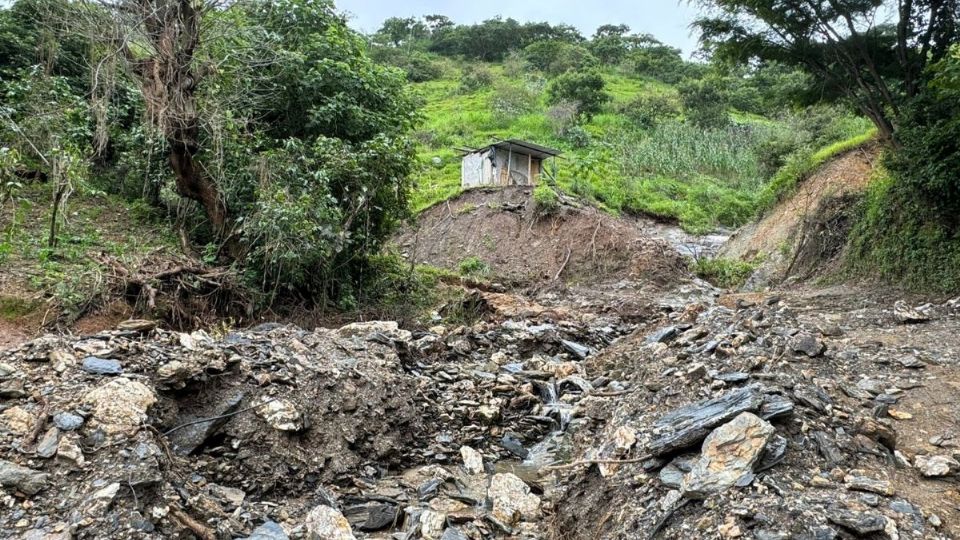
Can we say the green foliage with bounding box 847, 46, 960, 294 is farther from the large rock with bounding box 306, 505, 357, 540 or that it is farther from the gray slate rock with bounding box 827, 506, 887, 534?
the large rock with bounding box 306, 505, 357, 540

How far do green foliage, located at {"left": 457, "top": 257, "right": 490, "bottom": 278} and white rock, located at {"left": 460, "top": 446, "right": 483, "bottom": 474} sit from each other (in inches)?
406

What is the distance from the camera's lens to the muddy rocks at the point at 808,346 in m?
5.08

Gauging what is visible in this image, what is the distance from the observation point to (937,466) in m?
3.34

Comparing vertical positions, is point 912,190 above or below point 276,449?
above

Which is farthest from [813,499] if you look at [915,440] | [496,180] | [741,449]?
[496,180]

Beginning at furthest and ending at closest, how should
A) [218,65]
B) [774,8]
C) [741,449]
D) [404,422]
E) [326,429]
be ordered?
[774,8]
[218,65]
[404,422]
[326,429]
[741,449]

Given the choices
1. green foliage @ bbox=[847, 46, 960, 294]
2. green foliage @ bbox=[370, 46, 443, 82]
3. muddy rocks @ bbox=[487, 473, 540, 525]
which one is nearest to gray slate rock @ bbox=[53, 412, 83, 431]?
muddy rocks @ bbox=[487, 473, 540, 525]

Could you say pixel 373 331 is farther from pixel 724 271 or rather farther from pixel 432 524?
pixel 724 271

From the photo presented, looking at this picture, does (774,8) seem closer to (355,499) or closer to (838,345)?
(838,345)

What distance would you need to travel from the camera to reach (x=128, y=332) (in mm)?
5070

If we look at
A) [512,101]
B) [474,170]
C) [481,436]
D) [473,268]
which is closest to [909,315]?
[481,436]

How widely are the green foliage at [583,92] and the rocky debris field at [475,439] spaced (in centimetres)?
2715

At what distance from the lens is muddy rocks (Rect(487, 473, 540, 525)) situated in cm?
401

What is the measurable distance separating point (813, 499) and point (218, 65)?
8.51 m
